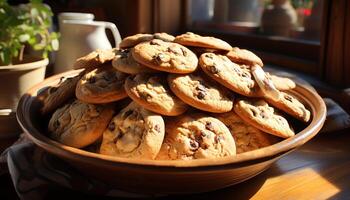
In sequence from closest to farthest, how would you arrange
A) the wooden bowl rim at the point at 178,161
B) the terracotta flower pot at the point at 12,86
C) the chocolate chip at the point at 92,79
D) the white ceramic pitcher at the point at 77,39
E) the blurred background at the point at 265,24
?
the wooden bowl rim at the point at 178,161
the chocolate chip at the point at 92,79
the terracotta flower pot at the point at 12,86
the blurred background at the point at 265,24
the white ceramic pitcher at the point at 77,39

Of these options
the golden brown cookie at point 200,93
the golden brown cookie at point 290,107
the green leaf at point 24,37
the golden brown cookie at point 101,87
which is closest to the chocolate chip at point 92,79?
the golden brown cookie at point 101,87

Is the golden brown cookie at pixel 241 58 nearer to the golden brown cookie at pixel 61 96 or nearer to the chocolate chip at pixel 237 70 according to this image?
the chocolate chip at pixel 237 70

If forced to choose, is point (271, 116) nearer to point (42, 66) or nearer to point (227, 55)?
point (227, 55)

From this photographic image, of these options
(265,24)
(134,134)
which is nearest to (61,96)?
(134,134)

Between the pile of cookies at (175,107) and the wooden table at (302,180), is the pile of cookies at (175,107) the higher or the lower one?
the higher one

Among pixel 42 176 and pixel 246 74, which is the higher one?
pixel 246 74

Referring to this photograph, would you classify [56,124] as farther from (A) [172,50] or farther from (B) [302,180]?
(B) [302,180]
